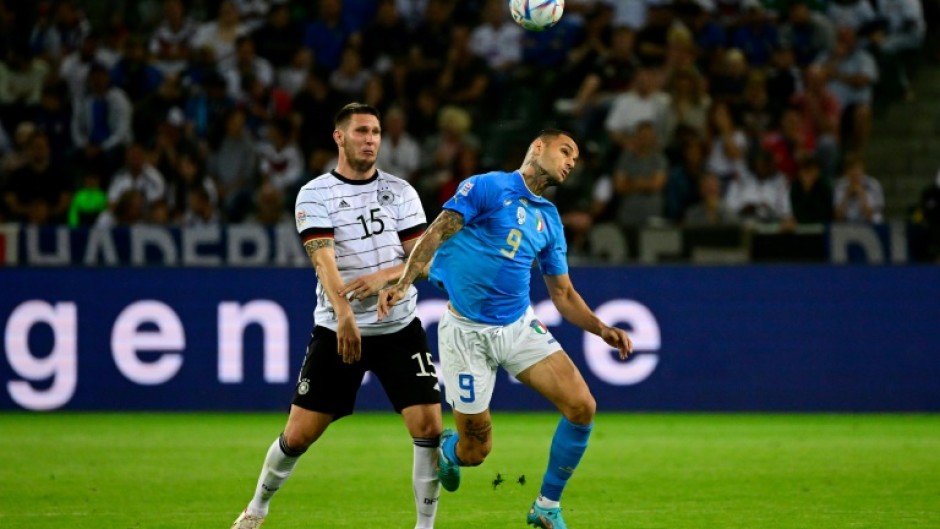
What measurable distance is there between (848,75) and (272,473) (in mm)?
12922

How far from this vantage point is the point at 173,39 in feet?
65.6

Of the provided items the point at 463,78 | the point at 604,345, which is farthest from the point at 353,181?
the point at 463,78

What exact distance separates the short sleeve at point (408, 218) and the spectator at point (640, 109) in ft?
32.7

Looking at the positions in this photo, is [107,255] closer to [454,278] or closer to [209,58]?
[209,58]

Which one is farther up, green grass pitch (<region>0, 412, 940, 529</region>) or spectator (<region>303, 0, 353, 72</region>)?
spectator (<region>303, 0, 353, 72</region>)

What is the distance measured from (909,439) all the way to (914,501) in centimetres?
365

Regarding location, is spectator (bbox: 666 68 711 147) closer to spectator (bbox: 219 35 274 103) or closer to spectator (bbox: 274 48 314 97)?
spectator (bbox: 274 48 314 97)

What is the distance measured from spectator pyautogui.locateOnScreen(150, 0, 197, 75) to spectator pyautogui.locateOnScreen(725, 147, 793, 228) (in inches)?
292

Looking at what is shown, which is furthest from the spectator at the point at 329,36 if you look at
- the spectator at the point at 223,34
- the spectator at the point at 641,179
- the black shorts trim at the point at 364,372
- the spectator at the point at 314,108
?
the black shorts trim at the point at 364,372

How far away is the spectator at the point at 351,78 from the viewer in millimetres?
18828

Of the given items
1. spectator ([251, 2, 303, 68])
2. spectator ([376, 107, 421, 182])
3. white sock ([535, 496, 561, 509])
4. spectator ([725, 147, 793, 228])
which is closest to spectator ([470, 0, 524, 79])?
spectator ([376, 107, 421, 182])

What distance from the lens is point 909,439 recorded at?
12.8 m

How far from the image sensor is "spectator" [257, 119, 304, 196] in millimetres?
18062

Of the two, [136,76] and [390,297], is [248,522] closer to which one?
[390,297]
